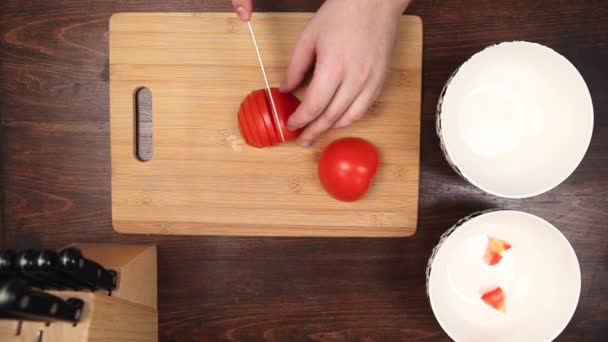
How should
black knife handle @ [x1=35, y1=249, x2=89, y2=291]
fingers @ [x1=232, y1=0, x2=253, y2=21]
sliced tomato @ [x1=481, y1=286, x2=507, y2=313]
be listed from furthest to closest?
sliced tomato @ [x1=481, y1=286, x2=507, y2=313]
fingers @ [x1=232, y1=0, x2=253, y2=21]
black knife handle @ [x1=35, y1=249, x2=89, y2=291]

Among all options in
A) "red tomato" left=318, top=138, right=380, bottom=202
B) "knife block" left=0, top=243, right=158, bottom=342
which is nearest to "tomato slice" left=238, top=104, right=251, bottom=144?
"red tomato" left=318, top=138, right=380, bottom=202

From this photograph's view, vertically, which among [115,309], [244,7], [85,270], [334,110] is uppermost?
[244,7]

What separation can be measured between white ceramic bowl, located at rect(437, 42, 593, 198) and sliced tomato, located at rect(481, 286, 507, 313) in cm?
19

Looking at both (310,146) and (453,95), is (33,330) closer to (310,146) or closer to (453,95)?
(310,146)

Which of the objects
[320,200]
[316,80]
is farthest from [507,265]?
[316,80]

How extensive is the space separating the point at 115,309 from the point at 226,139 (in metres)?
0.35

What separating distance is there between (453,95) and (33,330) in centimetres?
76

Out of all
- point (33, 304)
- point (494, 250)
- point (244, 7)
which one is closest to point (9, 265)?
point (33, 304)

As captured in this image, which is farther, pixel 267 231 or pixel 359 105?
pixel 267 231

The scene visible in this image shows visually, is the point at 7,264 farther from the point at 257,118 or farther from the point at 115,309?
the point at 257,118

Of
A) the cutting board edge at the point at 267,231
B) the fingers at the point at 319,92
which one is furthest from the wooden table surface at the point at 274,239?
the fingers at the point at 319,92

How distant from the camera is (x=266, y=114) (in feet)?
2.79

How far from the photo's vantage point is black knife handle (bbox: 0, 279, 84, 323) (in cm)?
53

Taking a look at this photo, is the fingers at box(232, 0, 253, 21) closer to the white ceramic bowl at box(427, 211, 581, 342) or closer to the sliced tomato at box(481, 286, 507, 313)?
the white ceramic bowl at box(427, 211, 581, 342)
